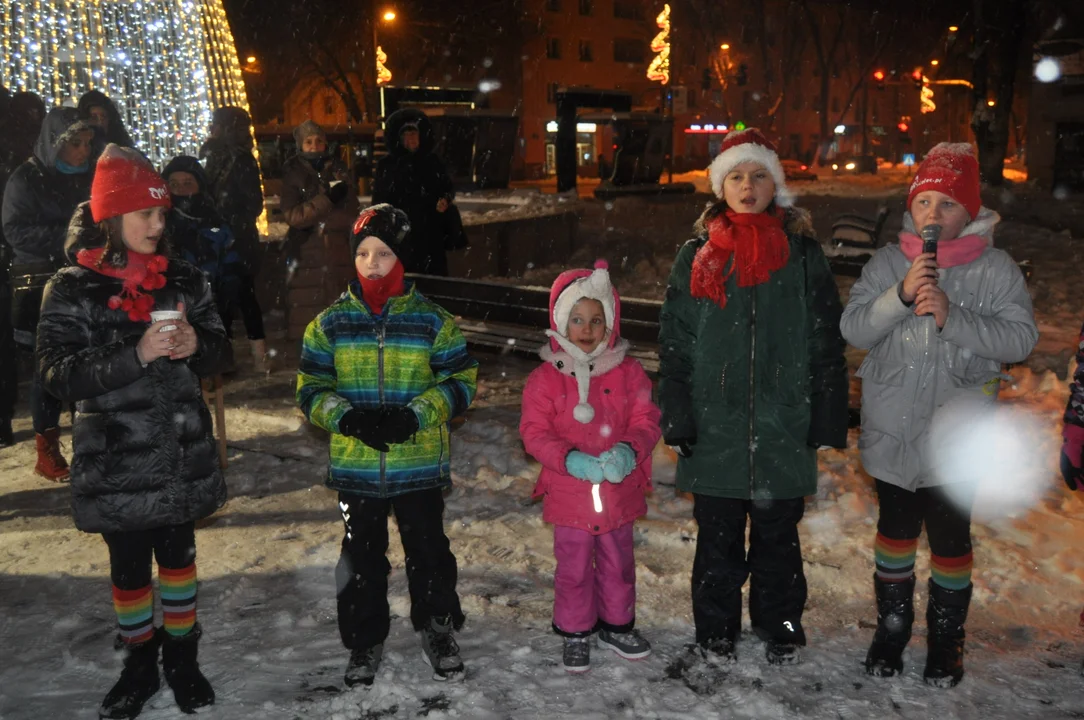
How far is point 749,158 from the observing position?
3848mm

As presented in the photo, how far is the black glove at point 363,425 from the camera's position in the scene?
11.6 feet

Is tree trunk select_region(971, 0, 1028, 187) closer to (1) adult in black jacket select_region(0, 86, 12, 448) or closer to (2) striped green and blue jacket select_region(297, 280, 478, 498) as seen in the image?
(1) adult in black jacket select_region(0, 86, 12, 448)

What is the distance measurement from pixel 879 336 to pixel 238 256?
6061mm

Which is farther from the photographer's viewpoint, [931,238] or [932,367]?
[932,367]

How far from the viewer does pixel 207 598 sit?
469 cm

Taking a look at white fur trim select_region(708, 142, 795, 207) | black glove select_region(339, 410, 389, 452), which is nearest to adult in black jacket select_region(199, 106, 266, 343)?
black glove select_region(339, 410, 389, 452)

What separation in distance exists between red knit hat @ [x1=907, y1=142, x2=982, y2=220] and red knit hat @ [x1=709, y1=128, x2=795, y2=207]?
0.51m

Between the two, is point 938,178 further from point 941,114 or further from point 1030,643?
point 941,114

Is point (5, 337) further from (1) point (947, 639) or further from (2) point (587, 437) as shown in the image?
(1) point (947, 639)

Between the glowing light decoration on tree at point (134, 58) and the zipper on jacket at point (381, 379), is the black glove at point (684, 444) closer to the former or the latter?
the zipper on jacket at point (381, 379)

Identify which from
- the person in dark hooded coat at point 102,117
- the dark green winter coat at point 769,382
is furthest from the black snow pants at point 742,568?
the person in dark hooded coat at point 102,117

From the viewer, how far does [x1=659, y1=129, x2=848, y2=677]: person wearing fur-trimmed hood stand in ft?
12.5

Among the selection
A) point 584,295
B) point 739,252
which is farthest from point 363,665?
point 739,252

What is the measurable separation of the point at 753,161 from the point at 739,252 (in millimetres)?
400
